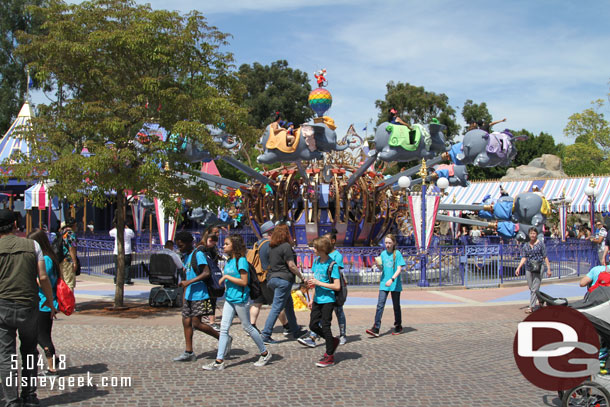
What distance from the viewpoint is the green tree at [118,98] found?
10.1 m

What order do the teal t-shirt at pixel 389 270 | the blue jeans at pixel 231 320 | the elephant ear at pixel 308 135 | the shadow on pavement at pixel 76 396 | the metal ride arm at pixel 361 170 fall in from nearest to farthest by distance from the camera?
Result: 1. the shadow on pavement at pixel 76 396
2. the blue jeans at pixel 231 320
3. the teal t-shirt at pixel 389 270
4. the elephant ear at pixel 308 135
5. the metal ride arm at pixel 361 170

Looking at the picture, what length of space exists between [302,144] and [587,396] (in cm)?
998

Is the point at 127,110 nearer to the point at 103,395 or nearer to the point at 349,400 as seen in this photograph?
the point at 103,395

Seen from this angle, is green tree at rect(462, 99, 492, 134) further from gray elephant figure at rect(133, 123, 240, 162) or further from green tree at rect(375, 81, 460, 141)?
gray elephant figure at rect(133, 123, 240, 162)

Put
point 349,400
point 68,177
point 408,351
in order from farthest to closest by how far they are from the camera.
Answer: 1. point 68,177
2. point 408,351
3. point 349,400

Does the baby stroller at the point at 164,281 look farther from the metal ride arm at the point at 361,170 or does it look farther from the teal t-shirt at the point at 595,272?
the teal t-shirt at the point at 595,272

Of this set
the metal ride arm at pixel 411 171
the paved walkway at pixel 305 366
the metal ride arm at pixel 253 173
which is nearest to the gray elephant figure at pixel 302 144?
the metal ride arm at pixel 253 173

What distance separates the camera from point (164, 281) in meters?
11.3

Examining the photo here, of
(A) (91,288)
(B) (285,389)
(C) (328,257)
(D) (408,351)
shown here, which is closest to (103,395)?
(B) (285,389)

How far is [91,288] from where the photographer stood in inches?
562

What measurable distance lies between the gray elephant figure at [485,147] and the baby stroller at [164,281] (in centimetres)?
842

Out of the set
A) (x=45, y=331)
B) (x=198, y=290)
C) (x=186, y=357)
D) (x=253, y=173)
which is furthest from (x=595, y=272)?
(x=253, y=173)

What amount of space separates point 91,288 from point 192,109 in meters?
6.43

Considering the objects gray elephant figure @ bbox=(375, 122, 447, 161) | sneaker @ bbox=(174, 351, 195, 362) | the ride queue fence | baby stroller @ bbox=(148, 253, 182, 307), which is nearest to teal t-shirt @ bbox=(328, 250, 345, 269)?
sneaker @ bbox=(174, 351, 195, 362)
